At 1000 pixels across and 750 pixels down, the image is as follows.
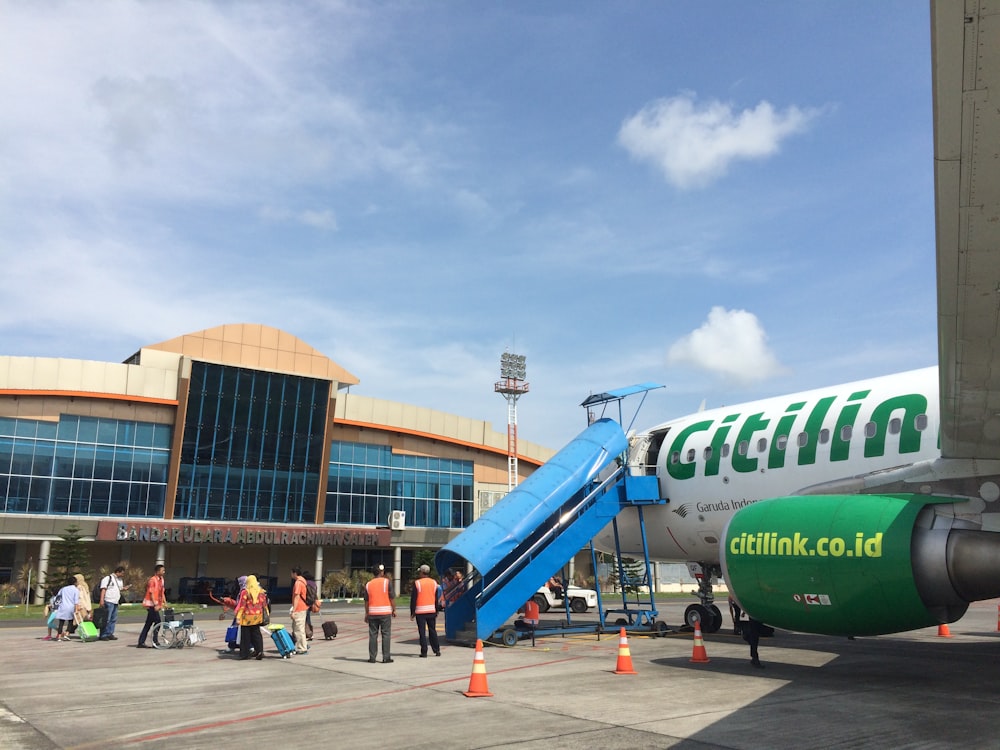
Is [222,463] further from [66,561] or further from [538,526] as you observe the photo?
[538,526]

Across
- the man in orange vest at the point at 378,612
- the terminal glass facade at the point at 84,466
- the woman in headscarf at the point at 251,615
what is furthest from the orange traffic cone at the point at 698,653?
the terminal glass facade at the point at 84,466

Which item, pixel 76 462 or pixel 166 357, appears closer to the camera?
pixel 76 462

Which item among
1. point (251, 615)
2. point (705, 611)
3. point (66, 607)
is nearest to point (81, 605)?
point (66, 607)

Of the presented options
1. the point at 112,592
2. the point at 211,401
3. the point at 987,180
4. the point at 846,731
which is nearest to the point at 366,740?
the point at 846,731

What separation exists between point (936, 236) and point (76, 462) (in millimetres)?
50671

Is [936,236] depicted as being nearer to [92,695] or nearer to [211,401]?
[92,695]

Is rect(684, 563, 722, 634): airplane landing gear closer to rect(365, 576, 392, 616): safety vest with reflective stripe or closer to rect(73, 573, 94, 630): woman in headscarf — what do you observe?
rect(365, 576, 392, 616): safety vest with reflective stripe

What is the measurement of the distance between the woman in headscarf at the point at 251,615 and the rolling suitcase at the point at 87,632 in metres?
7.17

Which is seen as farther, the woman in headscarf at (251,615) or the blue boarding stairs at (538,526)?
the blue boarding stairs at (538,526)

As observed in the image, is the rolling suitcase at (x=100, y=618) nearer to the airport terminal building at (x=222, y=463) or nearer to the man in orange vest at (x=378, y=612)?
the man in orange vest at (x=378, y=612)

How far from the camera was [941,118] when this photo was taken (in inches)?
197

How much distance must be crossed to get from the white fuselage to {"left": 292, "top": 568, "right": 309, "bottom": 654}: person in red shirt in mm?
8435

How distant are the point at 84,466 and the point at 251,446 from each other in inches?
382

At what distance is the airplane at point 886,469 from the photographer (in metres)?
5.36
